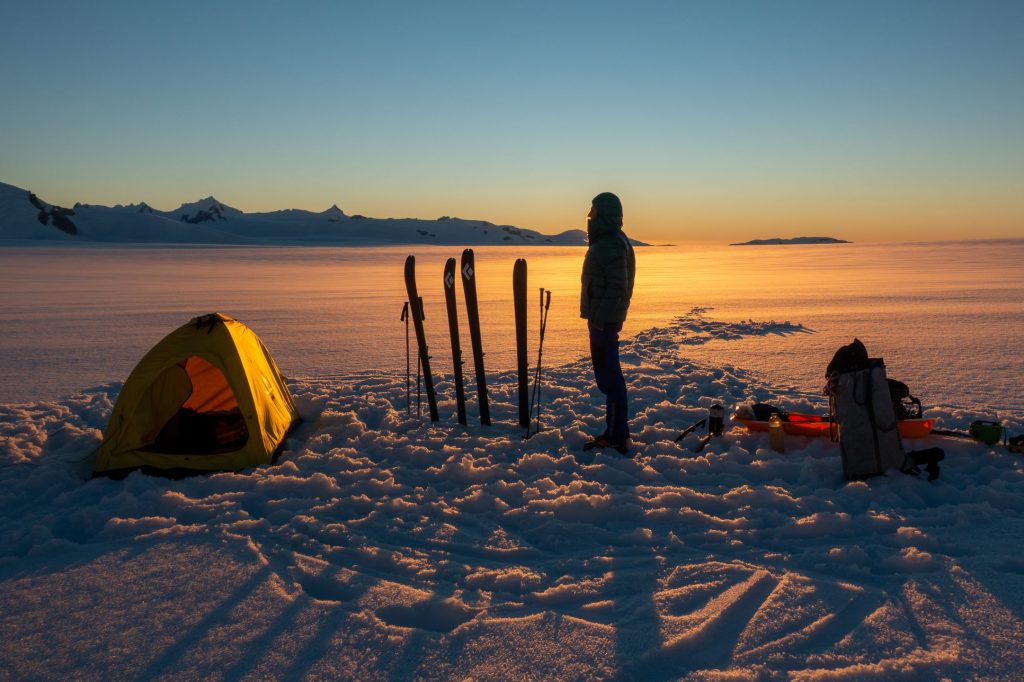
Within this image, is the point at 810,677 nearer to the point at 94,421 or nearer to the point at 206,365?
the point at 206,365

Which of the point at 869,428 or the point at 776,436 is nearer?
the point at 869,428

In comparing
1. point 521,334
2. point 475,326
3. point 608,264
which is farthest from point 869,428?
point 475,326

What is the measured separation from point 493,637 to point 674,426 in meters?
3.75

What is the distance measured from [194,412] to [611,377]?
4045mm

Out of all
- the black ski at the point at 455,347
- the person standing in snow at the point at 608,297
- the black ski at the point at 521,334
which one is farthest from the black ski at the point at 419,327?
the person standing in snow at the point at 608,297

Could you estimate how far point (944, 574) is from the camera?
340 cm

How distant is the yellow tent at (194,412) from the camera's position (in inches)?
202

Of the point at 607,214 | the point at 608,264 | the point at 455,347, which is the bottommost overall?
the point at 455,347

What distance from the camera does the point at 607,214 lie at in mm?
5367

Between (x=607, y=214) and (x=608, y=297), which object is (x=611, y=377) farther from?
(x=607, y=214)

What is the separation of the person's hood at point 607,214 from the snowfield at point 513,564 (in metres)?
1.94

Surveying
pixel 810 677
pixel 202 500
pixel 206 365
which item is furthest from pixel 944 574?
pixel 206 365

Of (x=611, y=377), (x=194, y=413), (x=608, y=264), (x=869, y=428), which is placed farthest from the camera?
(x=194, y=413)

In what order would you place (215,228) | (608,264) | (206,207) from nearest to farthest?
(608,264), (215,228), (206,207)
